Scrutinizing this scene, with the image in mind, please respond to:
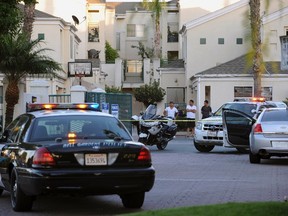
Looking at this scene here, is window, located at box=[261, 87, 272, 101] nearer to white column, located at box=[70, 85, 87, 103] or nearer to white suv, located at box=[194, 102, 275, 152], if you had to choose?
white column, located at box=[70, 85, 87, 103]

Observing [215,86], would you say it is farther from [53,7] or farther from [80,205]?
[80,205]

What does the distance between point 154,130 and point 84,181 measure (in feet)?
48.1

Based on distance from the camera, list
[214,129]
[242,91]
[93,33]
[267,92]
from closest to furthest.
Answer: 1. [214,129]
2. [267,92]
3. [242,91]
4. [93,33]

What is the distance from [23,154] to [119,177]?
1463 mm

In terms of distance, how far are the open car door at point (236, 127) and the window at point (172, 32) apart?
43.7 metres

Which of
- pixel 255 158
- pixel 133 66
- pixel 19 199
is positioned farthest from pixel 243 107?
pixel 133 66

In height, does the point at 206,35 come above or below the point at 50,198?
above

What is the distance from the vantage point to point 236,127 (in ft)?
70.7

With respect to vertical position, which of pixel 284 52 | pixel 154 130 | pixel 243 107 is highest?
pixel 284 52

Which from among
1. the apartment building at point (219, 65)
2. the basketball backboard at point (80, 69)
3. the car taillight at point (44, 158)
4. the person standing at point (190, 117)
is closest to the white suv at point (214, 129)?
the person standing at point (190, 117)

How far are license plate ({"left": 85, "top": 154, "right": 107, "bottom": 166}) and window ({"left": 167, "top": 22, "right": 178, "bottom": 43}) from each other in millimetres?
55245

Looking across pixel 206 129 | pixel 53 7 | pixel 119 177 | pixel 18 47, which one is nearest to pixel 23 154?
pixel 119 177

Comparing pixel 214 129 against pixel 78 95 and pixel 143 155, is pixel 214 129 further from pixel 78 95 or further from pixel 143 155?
pixel 143 155

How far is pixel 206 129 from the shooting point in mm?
24141
